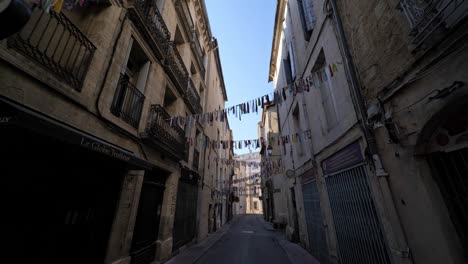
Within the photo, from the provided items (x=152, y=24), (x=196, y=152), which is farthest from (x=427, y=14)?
(x=196, y=152)

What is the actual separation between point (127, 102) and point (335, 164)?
6.49m

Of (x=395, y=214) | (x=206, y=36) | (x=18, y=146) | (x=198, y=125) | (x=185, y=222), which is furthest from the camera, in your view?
(x=206, y=36)

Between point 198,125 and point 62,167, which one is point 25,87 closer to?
point 62,167

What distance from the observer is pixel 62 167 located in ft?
10.9

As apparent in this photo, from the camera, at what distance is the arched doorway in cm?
214

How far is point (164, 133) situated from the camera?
6754 millimetres

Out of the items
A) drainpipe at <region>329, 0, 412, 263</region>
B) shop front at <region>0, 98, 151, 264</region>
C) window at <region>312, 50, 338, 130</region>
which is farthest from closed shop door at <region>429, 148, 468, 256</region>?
shop front at <region>0, 98, 151, 264</region>

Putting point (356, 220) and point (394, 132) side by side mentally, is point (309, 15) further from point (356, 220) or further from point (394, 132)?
point (356, 220)

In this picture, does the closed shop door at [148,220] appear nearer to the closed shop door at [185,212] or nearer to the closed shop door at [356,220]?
the closed shop door at [185,212]

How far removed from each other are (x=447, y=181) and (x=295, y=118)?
803cm

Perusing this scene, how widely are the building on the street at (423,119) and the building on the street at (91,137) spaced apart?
16.4 feet

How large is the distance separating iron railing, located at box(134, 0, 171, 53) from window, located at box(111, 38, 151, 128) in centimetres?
86

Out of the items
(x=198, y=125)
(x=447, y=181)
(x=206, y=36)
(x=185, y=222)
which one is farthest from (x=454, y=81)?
(x=206, y=36)

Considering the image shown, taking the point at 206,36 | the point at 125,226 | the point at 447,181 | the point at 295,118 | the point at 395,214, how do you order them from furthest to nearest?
the point at 206,36 < the point at 295,118 < the point at 125,226 < the point at 395,214 < the point at 447,181
